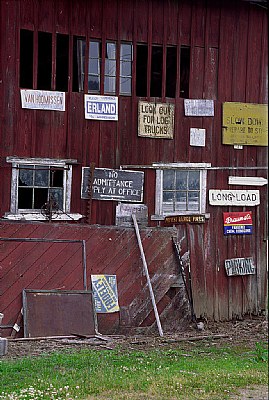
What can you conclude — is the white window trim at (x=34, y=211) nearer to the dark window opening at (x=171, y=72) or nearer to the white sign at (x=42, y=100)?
the white sign at (x=42, y=100)

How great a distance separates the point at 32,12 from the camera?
14.6 meters

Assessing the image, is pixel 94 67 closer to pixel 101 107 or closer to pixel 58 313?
pixel 101 107

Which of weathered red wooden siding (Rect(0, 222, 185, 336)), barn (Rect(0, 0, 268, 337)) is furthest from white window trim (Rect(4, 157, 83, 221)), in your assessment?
weathered red wooden siding (Rect(0, 222, 185, 336))

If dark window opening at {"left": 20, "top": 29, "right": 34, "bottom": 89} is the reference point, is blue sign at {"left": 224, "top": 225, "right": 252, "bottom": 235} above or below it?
below

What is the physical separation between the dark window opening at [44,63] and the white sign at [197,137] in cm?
294

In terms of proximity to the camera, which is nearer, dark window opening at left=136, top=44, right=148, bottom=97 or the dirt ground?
the dirt ground

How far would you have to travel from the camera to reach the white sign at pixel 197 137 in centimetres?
1587

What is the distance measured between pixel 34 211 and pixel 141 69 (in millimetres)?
3525

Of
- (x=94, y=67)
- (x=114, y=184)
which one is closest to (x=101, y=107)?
(x=94, y=67)

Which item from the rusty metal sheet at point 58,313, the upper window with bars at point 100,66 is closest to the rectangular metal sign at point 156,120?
the upper window with bars at point 100,66

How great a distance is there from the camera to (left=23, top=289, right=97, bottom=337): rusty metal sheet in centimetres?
1334

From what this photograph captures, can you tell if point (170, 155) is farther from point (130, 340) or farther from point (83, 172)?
point (130, 340)

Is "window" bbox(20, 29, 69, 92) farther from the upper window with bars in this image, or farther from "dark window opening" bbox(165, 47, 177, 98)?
"dark window opening" bbox(165, 47, 177, 98)

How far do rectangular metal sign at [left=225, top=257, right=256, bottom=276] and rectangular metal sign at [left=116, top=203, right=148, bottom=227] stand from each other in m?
1.98
